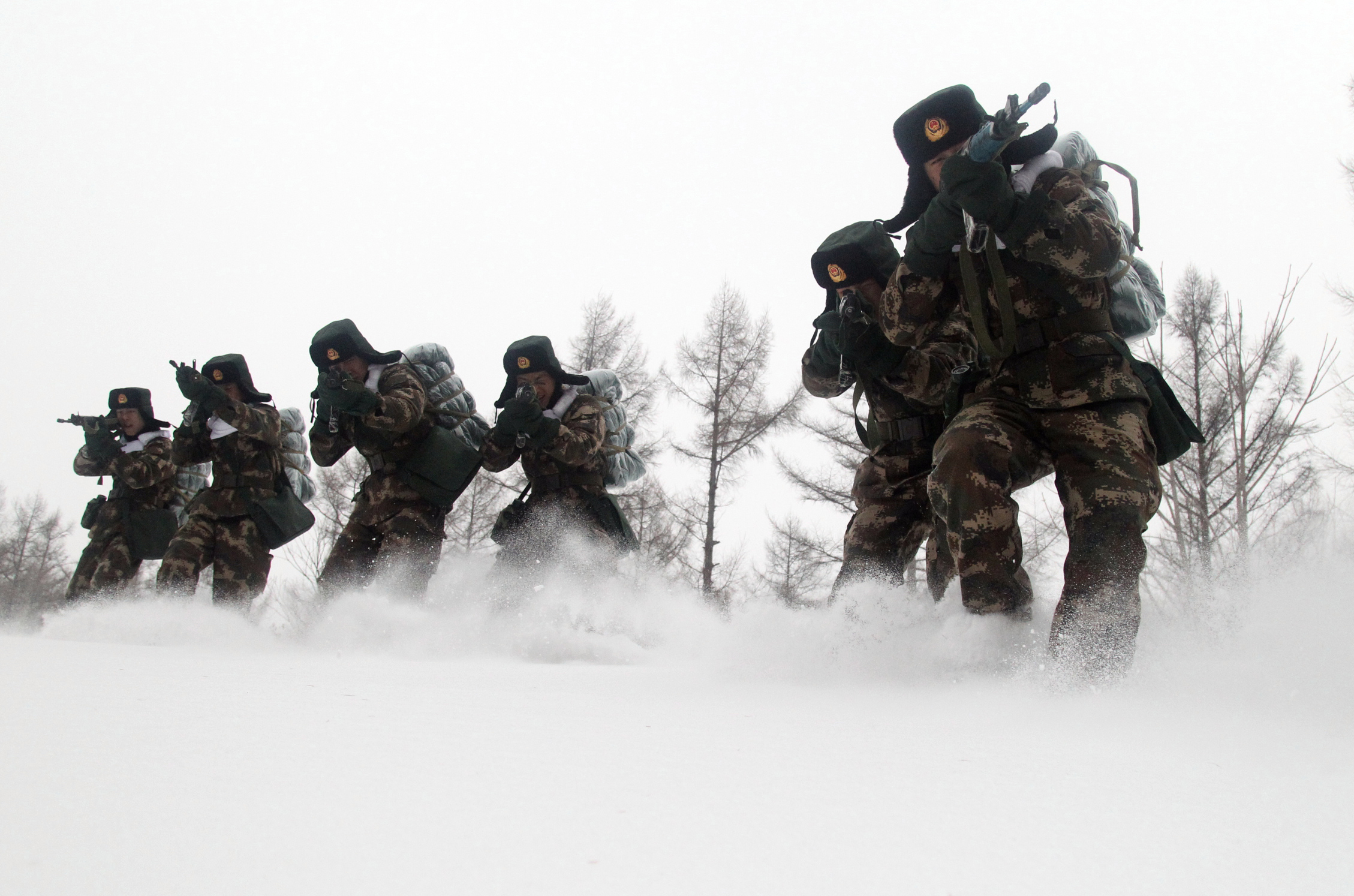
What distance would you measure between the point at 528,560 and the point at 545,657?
1.37 meters

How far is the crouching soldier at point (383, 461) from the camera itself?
550 centimetres

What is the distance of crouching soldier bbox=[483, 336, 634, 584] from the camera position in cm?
545

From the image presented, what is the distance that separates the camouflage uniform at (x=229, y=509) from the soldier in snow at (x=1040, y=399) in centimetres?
490

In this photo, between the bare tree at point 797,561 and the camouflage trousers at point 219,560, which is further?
the bare tree at point 797,561

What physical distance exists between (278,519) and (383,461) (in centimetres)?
99

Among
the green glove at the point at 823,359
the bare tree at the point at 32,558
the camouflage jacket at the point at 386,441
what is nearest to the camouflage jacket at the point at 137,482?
the camouflage jacket at the point at 386,441

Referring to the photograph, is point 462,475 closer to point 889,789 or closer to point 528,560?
point 528,560

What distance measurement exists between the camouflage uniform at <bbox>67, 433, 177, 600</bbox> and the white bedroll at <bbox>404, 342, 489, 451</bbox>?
2.46m

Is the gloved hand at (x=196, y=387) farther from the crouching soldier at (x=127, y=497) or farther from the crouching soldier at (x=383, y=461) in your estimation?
the crouching soldier at (x=127, y=497)

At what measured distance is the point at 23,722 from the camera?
1397mm

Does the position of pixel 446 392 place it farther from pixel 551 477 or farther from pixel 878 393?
pixel 878 393

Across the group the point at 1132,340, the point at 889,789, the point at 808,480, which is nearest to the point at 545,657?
the point at 1132,340

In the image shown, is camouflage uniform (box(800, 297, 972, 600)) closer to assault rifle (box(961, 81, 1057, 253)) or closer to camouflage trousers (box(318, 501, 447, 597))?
assault rifle (box(961, 81, 1057, 253))

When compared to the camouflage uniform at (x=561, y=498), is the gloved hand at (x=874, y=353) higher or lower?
higher
